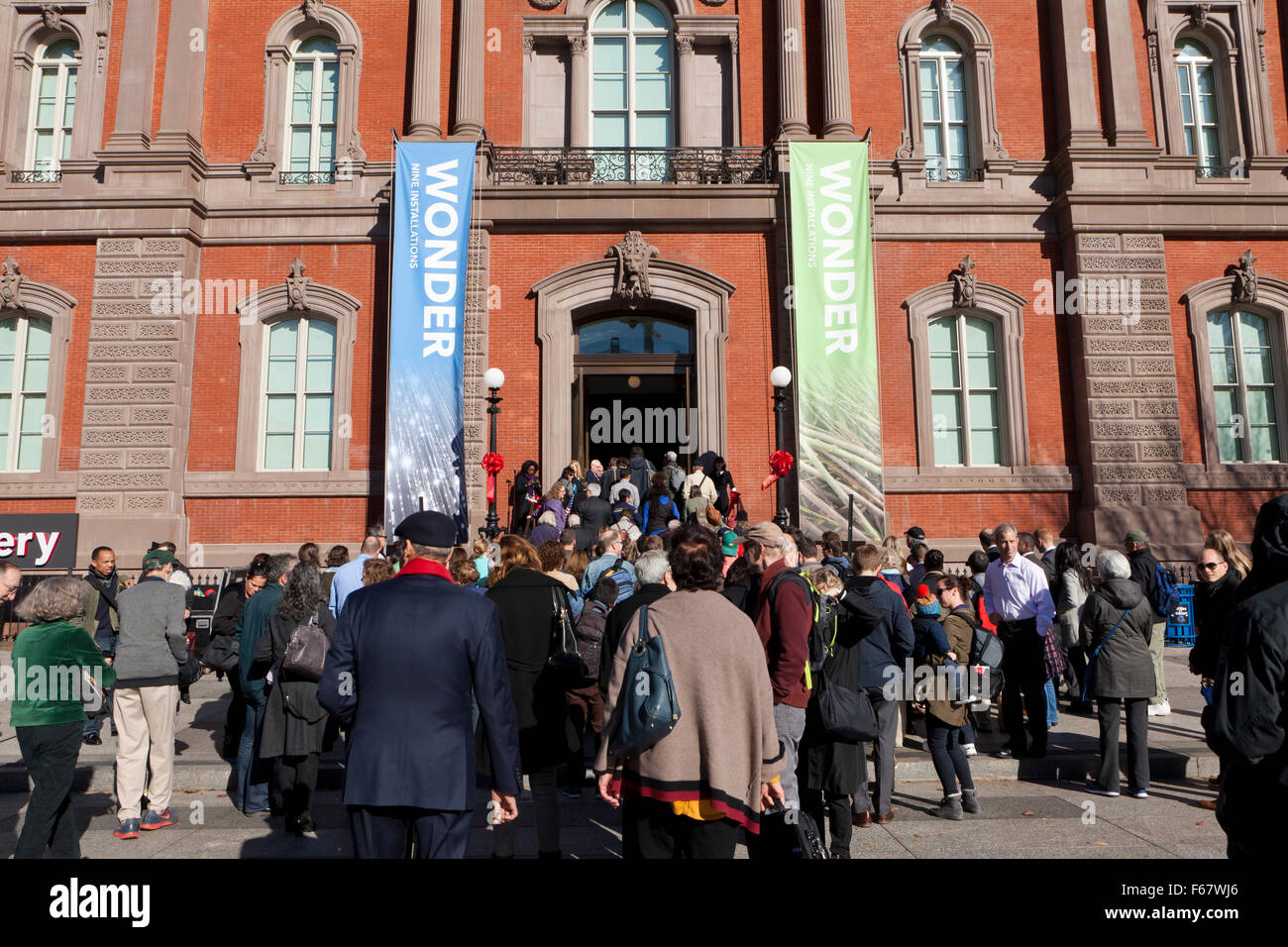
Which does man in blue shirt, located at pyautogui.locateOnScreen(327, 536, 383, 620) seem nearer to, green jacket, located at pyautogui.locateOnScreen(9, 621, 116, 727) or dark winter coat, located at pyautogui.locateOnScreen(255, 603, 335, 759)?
dark winter coat, located at pyautogui.locateOnScreen(255, 603, 335, 759)

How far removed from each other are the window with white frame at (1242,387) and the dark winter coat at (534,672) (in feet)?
54.0

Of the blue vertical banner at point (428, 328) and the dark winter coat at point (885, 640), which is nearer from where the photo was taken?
the dark winter coat at point (885, 640)

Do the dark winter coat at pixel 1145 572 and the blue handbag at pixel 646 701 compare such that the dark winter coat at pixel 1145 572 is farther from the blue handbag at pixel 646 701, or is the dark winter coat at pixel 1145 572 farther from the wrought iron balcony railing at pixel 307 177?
the wrought iron balcony railing at pixel 307 177

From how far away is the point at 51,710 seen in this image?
197 inches

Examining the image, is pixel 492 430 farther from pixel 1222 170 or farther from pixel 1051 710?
pixel 1222 170

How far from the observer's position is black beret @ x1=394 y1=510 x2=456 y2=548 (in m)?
3.79

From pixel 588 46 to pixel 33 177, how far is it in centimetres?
1176

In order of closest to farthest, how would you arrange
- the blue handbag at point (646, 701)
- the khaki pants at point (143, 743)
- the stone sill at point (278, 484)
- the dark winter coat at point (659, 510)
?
the blue handbag at point (646, 701)
the khaki pants at point (143, 743)
the dark winter coat at point (659, 510)
the stone sill at point (278, 484)

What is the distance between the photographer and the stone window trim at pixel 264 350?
643 inches

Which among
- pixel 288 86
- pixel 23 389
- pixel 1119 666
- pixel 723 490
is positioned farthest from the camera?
pixel 288 86

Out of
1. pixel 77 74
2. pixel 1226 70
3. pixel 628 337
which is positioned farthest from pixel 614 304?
pixel 1226 70

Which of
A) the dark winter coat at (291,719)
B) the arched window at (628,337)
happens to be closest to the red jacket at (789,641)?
the dark winter coat at (291,719)

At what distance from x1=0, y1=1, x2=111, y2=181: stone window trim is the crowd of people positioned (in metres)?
13.1
